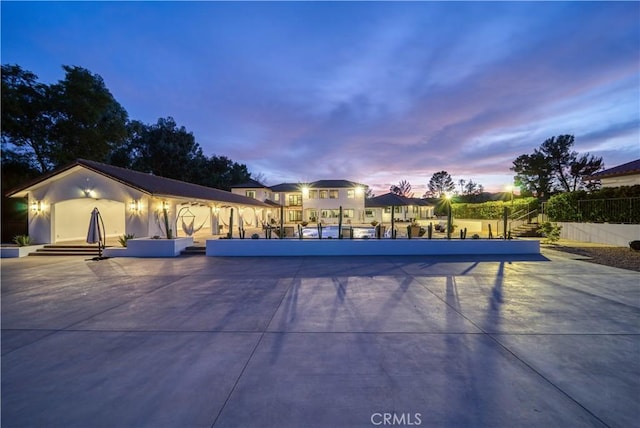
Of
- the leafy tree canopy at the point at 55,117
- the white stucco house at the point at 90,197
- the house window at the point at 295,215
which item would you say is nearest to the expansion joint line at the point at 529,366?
the white stucco house at the point at 90,197

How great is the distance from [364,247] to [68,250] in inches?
536

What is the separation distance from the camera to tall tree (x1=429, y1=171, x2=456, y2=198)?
74250mm

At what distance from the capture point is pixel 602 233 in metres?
14.4

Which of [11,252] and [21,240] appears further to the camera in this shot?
[21,240]

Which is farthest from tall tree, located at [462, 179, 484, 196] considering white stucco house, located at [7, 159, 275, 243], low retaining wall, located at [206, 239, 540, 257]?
white stucco house, located at [7, 159, 275, 243]

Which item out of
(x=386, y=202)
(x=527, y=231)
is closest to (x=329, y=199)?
(x=386, y=202)

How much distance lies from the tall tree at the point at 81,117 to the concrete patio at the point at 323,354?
1703cm

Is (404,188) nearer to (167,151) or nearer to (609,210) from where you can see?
(167,151)

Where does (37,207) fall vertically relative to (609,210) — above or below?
above

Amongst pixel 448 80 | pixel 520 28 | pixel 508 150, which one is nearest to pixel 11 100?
pixel 448 80

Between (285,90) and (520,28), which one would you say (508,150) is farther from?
(285,90)

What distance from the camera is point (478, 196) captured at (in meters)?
54.4

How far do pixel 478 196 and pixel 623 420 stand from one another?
198ft

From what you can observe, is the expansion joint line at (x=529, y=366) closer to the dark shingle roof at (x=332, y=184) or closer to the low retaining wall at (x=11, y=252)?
the low retaining wall at (x=11, y=252)
